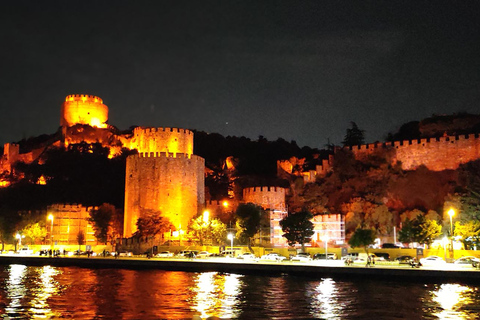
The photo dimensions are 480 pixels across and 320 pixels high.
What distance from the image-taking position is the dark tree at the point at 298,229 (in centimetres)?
4262

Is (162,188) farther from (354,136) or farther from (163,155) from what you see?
(354,136)

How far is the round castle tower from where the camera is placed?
73438 millimetres

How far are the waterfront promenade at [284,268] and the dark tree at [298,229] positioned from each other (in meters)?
7.86

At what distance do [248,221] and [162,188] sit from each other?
26.7 feet

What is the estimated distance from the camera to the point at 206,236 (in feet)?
147

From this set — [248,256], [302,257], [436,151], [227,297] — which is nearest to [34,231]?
[248,256]

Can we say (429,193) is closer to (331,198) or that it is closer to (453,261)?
(331,198)

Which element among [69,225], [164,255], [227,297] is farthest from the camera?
[69,225]

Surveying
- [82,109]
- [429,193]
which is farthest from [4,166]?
[429,193]

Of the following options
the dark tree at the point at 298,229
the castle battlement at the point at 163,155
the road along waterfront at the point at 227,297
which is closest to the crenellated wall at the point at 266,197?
the dark tree at the point at 298,229

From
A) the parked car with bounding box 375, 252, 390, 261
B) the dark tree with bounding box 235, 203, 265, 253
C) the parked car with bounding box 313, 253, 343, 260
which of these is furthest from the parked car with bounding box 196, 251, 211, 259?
the parked car with bounding box 375, 252, 390, 261

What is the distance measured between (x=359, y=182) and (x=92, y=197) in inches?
1053

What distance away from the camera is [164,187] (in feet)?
156

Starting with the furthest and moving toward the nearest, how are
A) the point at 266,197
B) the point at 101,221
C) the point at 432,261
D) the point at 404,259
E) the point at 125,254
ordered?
the point at 266,197, the point at 101,221, the point at 125,254, the point at 404,259, the point at 432,261
